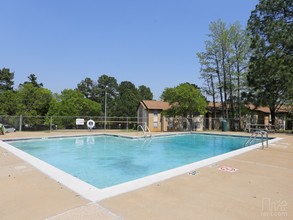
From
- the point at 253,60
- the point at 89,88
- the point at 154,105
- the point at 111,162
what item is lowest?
the point at 111,162

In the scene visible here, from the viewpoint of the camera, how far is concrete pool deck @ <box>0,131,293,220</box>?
9.09 ft

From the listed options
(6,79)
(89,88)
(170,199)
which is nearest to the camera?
(170,199)

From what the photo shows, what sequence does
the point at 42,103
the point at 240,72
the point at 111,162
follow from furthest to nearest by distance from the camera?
the point at 42,103, the point at 240,72, the point at 111,162

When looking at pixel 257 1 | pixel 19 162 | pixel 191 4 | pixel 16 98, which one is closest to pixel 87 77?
pixel 16 98

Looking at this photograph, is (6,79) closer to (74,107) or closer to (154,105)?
(74,107)

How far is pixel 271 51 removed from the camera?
18.6 metres

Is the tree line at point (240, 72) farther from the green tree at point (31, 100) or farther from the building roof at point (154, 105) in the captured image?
the building roof at point (154, 105)

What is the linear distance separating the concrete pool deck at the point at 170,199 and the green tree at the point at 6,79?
38210 mm

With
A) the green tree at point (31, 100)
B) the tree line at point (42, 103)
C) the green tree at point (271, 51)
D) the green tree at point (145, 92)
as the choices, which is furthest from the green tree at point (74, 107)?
the green tree at point (271, 51)

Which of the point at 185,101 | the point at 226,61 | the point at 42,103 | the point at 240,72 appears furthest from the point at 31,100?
the point at 240,72

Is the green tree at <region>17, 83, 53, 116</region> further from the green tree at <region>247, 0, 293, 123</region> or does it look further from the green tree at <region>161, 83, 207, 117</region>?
the green tree at <region>247, 0, 293, 123</region>

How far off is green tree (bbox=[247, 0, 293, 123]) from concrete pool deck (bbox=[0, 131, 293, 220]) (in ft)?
51.0

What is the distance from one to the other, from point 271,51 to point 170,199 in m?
19.5

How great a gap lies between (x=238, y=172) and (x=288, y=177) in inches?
38.3
